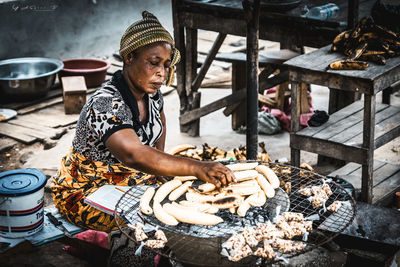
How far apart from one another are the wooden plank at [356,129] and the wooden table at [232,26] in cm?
97

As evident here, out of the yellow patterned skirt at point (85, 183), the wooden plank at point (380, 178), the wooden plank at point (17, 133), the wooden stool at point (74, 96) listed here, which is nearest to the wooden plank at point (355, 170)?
the wooden plank at point (380, 178)

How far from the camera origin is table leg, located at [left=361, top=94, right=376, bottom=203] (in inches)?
177

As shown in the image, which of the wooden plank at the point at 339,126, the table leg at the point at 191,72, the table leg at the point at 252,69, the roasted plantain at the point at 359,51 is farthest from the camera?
the table leg at the point at 191,72

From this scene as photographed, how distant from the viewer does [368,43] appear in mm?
4898

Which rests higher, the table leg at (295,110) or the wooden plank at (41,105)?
the table leg at (295,110)

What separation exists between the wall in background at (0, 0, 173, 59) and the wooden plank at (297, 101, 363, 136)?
6112 mm

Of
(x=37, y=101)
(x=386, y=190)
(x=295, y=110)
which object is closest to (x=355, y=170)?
(x=386, y=190)

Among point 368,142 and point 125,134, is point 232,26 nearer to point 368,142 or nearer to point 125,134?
point 368,142

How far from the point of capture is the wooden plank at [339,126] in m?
5.00

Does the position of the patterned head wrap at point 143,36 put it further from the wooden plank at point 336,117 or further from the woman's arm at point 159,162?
the wooden plank at point 336,117

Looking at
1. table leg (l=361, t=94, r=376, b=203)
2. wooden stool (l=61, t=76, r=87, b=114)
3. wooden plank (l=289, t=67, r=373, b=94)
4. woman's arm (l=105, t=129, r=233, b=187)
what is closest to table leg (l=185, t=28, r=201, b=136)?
wooden stool (l=61, t=76, r=87, b=114)

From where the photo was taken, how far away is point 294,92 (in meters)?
4.91

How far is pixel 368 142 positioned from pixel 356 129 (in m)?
0.48

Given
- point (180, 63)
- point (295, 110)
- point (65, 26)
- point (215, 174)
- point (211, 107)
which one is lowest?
point (211, 107)
